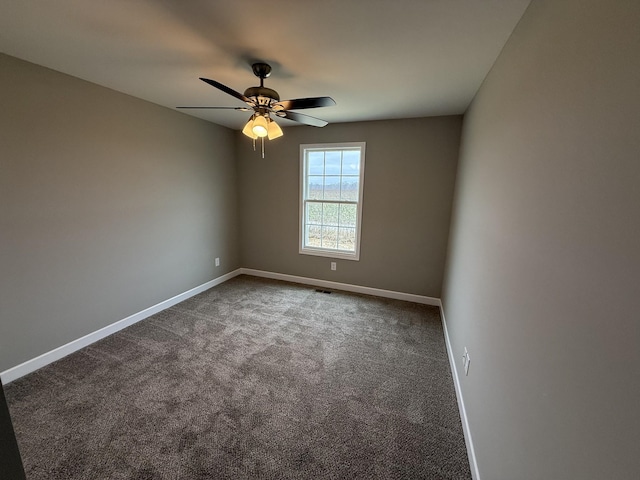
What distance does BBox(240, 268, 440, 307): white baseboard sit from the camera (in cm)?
352

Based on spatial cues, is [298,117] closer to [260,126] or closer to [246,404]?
[260,126]

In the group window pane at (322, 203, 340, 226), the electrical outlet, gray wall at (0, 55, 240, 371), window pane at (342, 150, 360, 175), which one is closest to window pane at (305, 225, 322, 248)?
window pane at (322, 203, 340, 226)

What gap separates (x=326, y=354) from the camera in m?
2.41

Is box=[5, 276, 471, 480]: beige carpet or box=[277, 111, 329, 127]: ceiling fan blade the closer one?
box=[5, 276, 471, 480]: beige carpet

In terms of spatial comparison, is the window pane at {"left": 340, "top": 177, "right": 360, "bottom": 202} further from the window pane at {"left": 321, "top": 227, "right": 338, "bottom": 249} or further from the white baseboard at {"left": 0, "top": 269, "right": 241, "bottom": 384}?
the white baseboard at {"left": 0, "top": 269, "right": 241, "bottom": 384}

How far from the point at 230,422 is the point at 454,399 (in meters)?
1.59

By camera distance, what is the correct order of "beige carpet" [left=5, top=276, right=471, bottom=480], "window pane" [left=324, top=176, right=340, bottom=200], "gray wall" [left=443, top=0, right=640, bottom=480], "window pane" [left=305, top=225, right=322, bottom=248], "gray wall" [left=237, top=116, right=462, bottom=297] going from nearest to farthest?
"gray wall" [left=443, top=0, right=640, bottom=480] → "beige carpet" [left=5, top=276, right=471, bottom=480] → "gray wall" [left=237, top=116, right=462, bottom=297] → "window pane" [left=324, top=176, right=340, bottom=200] → "window pane" [left=305, top=225, right=322, bottom=248]

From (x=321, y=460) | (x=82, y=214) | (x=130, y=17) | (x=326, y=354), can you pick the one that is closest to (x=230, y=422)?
(x=321, y=460)

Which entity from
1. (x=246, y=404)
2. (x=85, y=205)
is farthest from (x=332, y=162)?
(x=246, y=404)

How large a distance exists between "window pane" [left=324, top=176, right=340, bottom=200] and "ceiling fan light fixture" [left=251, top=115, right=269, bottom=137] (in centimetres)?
198

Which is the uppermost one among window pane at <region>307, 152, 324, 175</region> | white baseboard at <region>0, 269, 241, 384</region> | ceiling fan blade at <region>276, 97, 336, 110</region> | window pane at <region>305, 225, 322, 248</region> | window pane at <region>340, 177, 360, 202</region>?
ceiling fan blade at <region>276, 97, 336, 110</region>

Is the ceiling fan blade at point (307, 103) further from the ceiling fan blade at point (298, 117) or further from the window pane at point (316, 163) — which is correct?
the window pane at point (316, 163)

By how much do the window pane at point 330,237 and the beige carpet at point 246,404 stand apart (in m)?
1.37

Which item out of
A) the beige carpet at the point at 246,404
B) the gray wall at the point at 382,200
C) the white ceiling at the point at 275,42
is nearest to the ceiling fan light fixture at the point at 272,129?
the white ceiling at the point at 275,42
